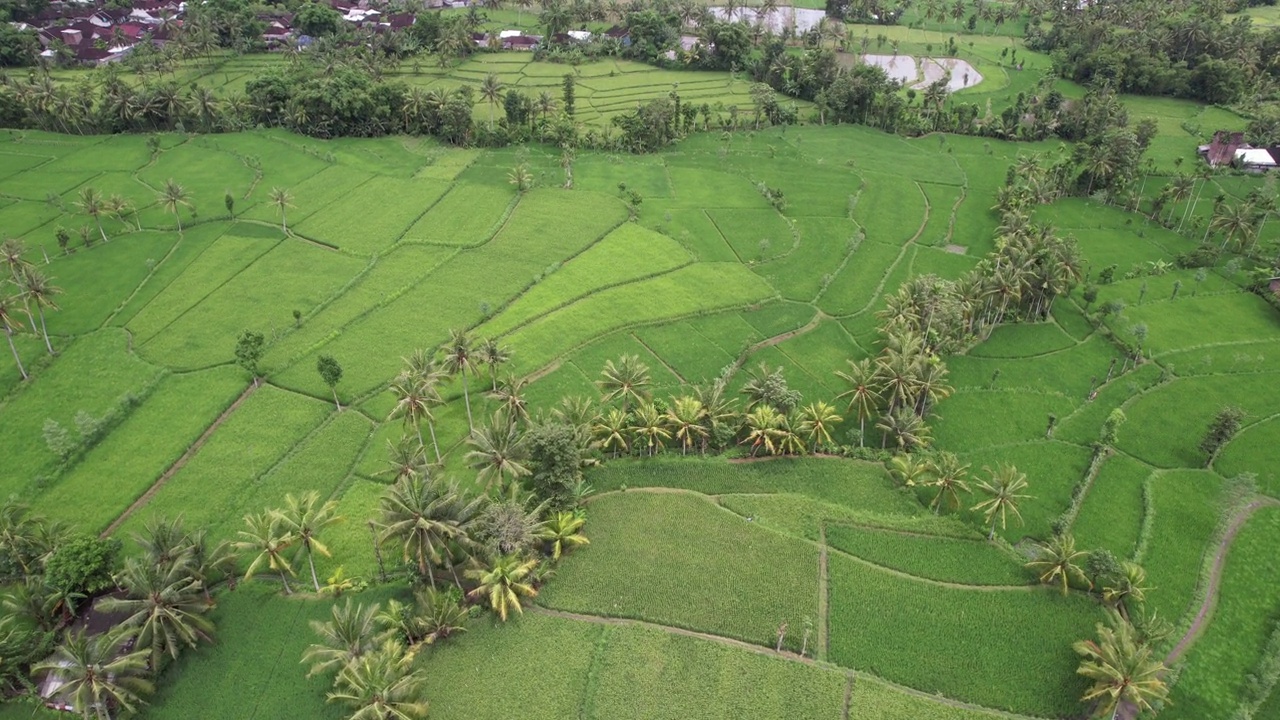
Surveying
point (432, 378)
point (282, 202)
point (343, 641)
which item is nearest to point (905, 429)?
point (432, 378)

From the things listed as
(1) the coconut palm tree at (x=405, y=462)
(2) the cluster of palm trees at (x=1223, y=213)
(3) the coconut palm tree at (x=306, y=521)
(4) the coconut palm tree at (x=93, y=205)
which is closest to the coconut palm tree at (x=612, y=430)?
(1) the coconut palm tree at (x=405, y=462)

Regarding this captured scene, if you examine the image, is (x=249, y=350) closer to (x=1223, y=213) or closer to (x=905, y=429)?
(x=905, y=429)

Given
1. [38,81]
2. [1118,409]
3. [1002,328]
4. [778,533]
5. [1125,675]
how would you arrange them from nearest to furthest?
[1125,675]
[778,533]
[1118,409]
[1002,328]
[38,81]

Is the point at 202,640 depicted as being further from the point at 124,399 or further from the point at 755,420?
the point at 755,420

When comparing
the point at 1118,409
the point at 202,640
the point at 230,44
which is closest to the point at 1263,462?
the point at 1118,409

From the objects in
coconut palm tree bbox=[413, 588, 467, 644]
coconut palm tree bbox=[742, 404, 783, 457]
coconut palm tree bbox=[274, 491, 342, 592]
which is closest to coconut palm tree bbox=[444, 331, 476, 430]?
coconut palm tree bbox=[274, 491, 342, 592]

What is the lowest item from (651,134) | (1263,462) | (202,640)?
(202,640)
